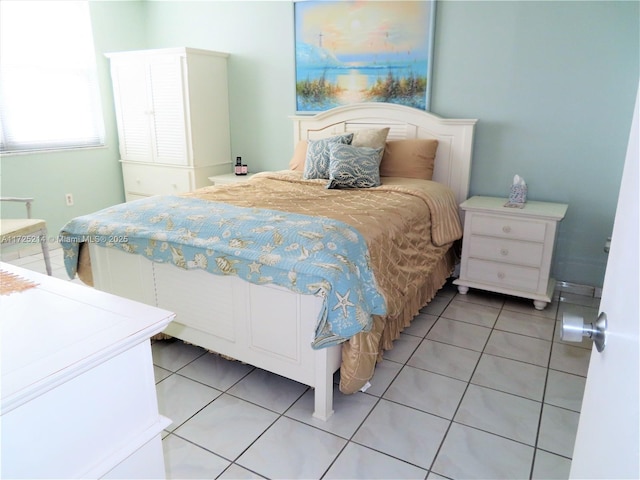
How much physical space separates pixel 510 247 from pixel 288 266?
1760 millimetres

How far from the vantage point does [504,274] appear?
9.89 feet

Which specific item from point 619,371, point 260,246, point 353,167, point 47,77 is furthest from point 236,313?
point 47,77

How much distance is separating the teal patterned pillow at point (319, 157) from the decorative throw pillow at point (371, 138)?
0.18 ft

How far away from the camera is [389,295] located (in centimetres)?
217

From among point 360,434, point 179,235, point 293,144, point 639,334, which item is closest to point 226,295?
point 179,235

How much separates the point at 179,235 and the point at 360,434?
3.91 feet

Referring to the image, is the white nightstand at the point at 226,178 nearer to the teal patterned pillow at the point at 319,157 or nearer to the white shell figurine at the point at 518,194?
the teal patterned pillow at the point at 319,157

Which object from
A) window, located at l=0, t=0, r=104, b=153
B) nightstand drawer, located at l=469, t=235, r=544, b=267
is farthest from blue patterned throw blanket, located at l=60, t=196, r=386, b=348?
window, located at l=0, t=0, r=104, b=153

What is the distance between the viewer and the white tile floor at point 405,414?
1.70 metres

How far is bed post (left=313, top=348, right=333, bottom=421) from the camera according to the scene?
1876 millimetres

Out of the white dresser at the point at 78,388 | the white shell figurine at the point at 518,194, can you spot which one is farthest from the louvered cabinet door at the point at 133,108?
the white dresser at the point at 78,388

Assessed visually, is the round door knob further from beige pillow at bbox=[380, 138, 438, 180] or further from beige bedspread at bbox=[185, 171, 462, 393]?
beige pillow at bbox=[380, 138, 438, 180]

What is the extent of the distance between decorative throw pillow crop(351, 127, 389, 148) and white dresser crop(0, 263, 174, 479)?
99.9 inches

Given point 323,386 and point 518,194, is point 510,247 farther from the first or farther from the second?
point 323,386
